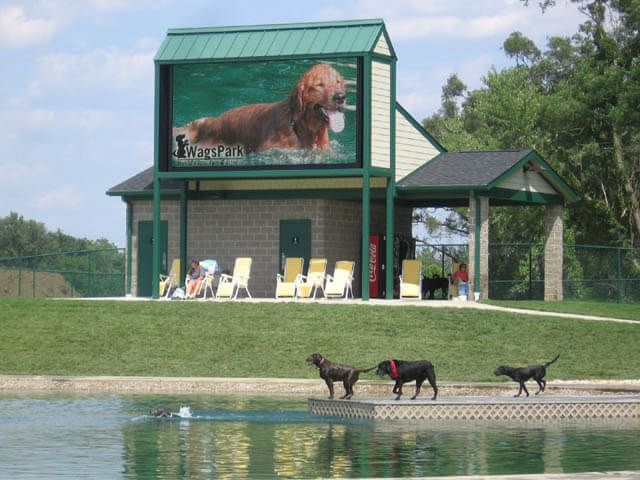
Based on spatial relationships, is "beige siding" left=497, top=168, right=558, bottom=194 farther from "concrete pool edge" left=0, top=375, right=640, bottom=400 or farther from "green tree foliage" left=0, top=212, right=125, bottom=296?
"green tree foliage" left=0, top=212, right=125, bottom=296

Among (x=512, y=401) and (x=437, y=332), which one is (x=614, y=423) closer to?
(x=512, y=401)

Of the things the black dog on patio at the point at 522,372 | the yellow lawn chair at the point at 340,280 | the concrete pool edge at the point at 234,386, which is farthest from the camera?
the yellow lawn chair at the point at 340,280

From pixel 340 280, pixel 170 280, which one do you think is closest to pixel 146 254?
pixel 170 280

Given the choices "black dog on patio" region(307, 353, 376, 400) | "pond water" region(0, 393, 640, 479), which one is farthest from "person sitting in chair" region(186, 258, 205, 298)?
"black dog on patio" region(307, 353, 376, 400)

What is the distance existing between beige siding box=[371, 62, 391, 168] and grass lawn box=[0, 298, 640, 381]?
466 centimetres

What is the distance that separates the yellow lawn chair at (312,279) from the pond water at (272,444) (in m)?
12.3

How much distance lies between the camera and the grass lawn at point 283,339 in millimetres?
23578

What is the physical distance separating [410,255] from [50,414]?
64.5 feet

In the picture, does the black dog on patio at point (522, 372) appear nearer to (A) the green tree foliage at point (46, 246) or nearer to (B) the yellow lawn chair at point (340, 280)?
(B) the yellow lawn chair at point (340, 280)

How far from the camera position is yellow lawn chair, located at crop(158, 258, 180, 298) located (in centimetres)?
3325

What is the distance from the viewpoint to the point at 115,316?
28125mm

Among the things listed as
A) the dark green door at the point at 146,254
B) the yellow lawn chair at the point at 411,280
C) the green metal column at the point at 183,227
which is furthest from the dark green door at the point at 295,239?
the dark green door at the point at 146,254

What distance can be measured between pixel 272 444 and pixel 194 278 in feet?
57.2

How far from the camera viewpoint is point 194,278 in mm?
31984
